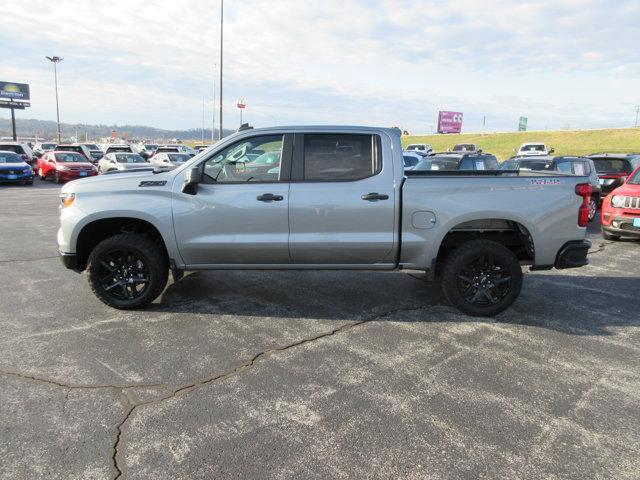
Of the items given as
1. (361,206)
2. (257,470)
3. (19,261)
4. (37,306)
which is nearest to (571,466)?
(257,470)

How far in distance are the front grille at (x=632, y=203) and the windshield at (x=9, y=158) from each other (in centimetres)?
2260

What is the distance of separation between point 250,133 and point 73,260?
233 centimetres

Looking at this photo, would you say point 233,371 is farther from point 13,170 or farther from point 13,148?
point 13,148

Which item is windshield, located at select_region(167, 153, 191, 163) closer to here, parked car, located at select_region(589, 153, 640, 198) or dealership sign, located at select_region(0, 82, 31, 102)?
parked car, located at select_region(589, 153, 640, 198)

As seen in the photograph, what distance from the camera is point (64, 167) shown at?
72.3ft

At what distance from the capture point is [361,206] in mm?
4785

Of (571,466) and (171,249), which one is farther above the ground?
(171,249)

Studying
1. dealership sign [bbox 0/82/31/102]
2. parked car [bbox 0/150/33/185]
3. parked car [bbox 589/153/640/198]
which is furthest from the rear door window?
dealership sign [bbox 0/82/31/102]

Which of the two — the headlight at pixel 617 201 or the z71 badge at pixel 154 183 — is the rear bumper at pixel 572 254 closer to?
the z71 badge at pixel 154 183

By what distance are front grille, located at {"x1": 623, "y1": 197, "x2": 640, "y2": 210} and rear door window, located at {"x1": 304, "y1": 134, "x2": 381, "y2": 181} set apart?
6.30 metres

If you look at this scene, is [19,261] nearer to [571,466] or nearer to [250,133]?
[250,133]

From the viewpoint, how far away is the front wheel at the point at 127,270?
4930 mm

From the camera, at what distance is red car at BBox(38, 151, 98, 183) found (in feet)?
72.1

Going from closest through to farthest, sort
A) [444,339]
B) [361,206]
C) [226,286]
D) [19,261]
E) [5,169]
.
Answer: [444,339], [361,206], [226,286], [19,261], [5,169]
